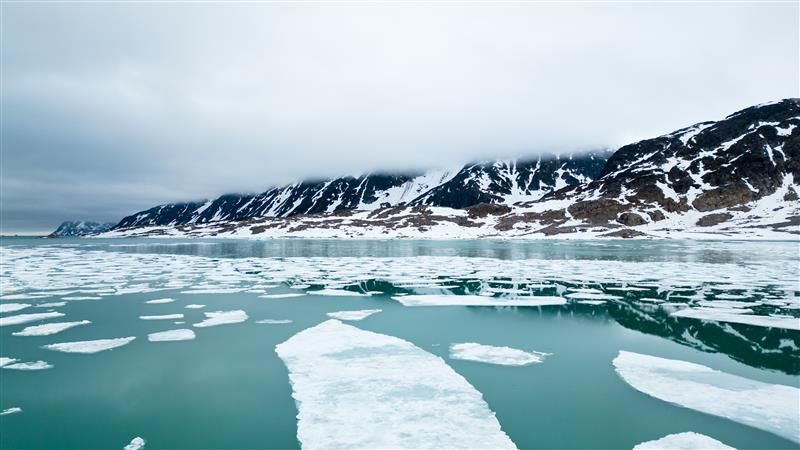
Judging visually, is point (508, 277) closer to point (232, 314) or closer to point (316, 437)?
point (232, 314)

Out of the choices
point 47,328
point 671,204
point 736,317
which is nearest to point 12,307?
point 47,328

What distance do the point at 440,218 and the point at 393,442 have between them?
125 metres

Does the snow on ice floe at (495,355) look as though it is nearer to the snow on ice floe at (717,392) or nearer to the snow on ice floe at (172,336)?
the snow on ice floe at (717,392)

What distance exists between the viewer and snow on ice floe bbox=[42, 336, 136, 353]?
29.2 ft

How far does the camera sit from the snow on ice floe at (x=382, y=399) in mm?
5219

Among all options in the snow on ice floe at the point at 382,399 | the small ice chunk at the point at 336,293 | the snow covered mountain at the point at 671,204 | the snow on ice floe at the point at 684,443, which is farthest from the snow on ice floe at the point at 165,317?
the snow covered mountain at the point at 671,204

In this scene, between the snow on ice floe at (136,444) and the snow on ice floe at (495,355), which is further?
the snow on ice floe at (495,355)

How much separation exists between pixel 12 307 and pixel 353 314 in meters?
10.9

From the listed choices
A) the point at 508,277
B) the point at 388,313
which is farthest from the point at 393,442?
the point at 508,277

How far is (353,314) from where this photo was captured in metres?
13.0

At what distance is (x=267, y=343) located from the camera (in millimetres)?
9656

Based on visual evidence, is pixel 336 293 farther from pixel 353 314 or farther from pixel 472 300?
pixel 472 300

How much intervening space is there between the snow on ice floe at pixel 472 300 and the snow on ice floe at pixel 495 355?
521 centimetres

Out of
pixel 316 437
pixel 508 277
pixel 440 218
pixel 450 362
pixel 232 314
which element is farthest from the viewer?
pixel 440 218
